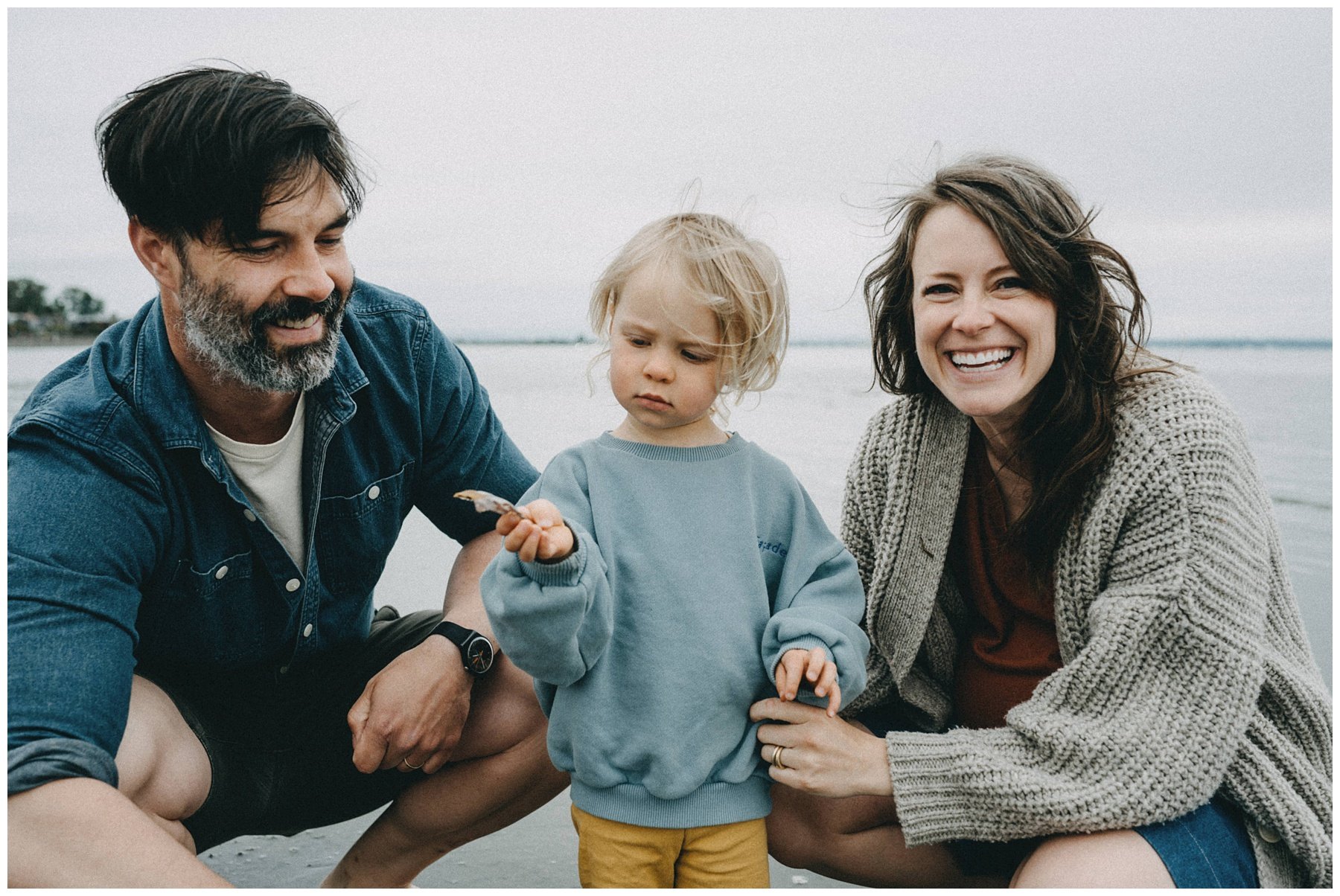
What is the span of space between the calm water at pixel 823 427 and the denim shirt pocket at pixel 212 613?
0.81 metres

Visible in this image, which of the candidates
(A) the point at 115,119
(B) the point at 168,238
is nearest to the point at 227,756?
(B) the point at 168,238

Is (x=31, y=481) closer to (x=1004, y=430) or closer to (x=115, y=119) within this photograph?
(x=115, y=119)

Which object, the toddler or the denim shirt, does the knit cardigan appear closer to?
the toddler

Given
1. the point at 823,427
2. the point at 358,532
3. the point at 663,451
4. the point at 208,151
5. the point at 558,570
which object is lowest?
the point at 823,427

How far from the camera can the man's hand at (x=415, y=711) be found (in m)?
2.07

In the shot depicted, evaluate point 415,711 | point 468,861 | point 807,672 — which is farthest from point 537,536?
point 468,861

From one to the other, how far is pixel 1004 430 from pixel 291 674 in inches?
61.3

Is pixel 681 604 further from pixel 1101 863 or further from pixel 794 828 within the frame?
pixel 1101 863

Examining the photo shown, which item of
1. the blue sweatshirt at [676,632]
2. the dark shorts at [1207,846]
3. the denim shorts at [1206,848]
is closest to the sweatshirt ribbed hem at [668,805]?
the blue sweatshirt at [676,632]

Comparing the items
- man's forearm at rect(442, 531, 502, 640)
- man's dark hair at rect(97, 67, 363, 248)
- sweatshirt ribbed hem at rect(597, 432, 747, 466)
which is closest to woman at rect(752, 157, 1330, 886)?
sweatshirt ribbed hem at rect(597, 432, 747, 466)

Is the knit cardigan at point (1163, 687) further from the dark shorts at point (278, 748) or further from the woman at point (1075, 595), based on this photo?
the dark shorts at point (278, 748)

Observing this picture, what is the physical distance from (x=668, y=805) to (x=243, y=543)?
3.22 feet

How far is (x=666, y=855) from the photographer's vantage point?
175 cm

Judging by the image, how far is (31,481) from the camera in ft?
5.86
